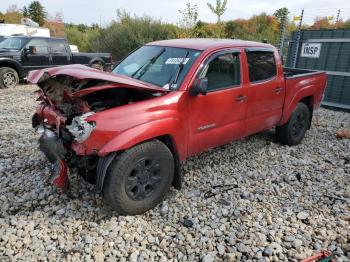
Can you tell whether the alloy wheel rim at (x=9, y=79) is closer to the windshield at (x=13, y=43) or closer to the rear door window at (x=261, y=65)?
the windshield at (x=13, y=43)

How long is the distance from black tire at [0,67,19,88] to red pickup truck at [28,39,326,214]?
7.22 m

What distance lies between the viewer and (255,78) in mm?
4352

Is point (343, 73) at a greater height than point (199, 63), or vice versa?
point (199, 63)

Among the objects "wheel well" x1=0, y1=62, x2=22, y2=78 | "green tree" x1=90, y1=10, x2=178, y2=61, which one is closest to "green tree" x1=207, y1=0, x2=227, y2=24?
Answer: "green tree" x1=90, y1=10, x2=178, y2=61

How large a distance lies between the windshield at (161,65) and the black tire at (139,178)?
81 centimetres

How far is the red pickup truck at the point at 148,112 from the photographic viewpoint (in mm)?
2996

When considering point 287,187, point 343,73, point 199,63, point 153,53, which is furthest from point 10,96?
point 343,73

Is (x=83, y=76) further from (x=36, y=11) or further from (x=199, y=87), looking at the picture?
(x=36, y=11)

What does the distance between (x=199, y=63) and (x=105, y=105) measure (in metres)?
1.18

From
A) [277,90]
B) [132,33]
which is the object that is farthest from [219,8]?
[277,90]

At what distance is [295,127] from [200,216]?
292 centimetres

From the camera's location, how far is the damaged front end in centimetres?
289

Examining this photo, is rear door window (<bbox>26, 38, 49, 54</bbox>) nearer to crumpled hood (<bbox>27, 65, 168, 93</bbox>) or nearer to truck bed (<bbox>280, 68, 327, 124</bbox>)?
crumpled hood (<bbox>27, 65, 168, 93</bbox>)

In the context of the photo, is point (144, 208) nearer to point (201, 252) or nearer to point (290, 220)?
point (201, 252)
